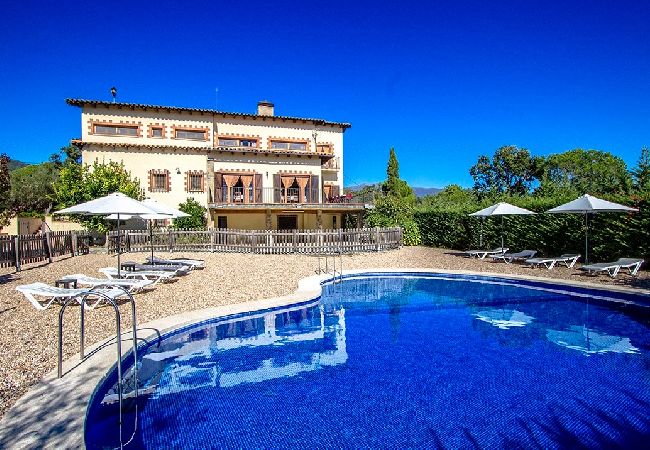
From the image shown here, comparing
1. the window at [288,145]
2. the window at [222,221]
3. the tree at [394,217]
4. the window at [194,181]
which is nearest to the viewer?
the tree at [394,217]

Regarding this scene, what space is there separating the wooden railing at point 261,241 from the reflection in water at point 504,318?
9233 mm

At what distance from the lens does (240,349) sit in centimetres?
713

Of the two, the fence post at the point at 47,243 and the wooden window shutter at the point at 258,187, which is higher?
the wooden window shutter at the point at 258,187

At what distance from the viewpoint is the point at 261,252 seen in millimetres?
19000

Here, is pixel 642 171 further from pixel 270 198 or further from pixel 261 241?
pixel 270 198

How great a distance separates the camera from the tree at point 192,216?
23688mm

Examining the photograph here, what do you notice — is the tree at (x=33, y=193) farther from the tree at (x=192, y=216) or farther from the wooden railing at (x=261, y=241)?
the wooden railing at (x=261, y=241)

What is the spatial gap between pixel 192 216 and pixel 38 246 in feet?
30.0

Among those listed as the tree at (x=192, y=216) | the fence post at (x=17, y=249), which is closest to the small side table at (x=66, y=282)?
the fence post at (x=17, y=249)

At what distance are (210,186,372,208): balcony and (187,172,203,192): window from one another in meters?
1.14

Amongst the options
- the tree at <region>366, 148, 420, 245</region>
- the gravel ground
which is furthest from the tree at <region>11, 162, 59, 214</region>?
the tree at <region>366, 148, 420, 245</region>

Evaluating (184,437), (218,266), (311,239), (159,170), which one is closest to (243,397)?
(184,437)

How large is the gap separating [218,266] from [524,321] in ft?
34.2

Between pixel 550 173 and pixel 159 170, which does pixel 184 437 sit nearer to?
pixel 159 170
